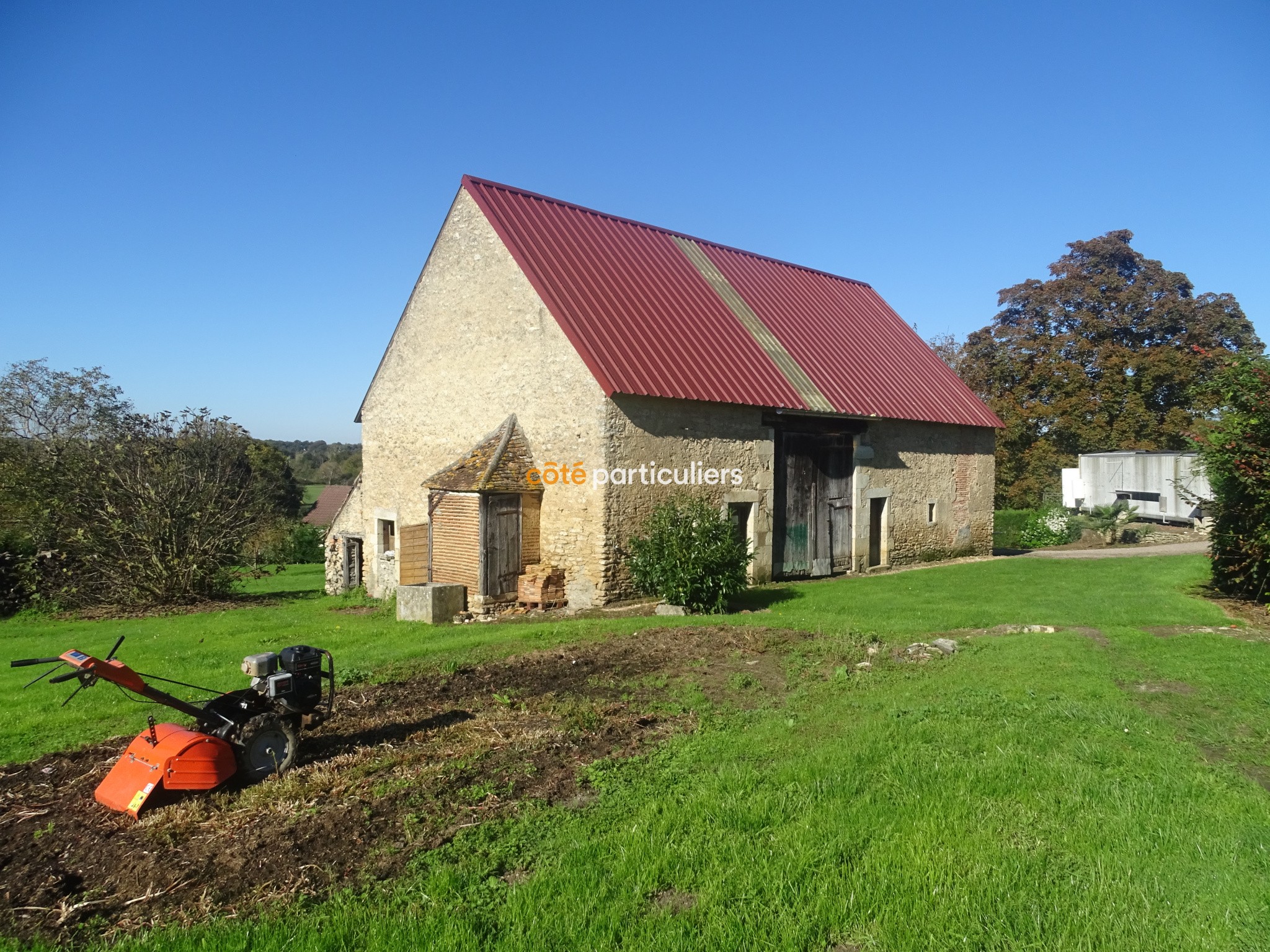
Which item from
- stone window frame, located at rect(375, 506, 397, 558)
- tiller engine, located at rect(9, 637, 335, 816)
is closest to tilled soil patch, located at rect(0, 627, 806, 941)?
tiller engine, located at rect(9, 637, 335, 816)

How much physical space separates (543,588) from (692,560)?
3114 millimetres

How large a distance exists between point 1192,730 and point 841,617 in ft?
20.1

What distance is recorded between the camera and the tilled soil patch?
13.2 feet

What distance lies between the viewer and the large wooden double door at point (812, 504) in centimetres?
1794

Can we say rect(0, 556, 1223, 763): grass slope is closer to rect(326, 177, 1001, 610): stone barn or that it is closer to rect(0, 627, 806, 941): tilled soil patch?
rect(0, 627, 806, 941): tilled soil patch

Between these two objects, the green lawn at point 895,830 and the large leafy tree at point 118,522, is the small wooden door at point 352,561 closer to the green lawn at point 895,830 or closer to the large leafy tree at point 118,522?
the large leafy tree at point 118,522

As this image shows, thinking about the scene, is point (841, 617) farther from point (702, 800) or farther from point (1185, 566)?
point (1185, 566)

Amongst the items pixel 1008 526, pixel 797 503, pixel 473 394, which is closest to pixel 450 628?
pixel 473 394

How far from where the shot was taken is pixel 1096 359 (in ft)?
120

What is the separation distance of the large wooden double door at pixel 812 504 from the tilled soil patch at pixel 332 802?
1010 cm

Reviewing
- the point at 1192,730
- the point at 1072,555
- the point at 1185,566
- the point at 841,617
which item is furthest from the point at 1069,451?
the point at 1192,730

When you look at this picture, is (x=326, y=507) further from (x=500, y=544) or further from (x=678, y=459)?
(x=678, y=459)

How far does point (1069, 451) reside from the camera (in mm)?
37844

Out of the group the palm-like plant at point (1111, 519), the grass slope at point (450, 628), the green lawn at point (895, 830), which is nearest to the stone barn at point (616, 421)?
the grass slope at point (450, 628)
